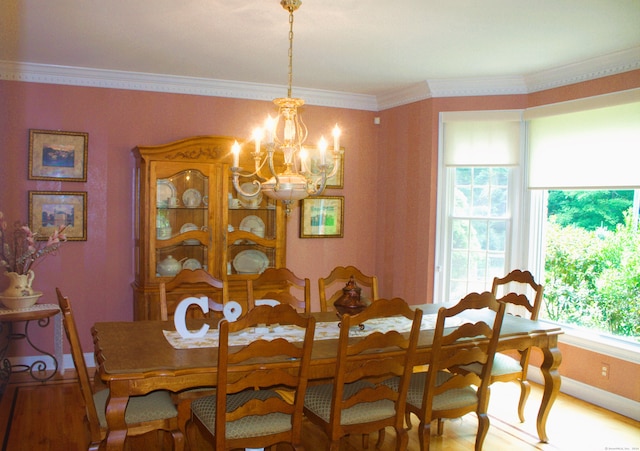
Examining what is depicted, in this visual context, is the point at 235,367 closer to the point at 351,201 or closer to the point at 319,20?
the point at 319,20

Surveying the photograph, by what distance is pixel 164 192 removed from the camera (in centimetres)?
455

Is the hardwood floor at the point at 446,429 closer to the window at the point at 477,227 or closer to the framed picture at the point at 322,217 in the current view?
the window at the point at 477,227

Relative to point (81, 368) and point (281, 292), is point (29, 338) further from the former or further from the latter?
point (81, 368)

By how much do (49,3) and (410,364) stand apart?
2.78m

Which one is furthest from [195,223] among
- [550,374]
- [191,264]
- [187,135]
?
[550,374]

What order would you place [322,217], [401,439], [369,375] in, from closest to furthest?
[369,375] < [401,439] < [322,217]

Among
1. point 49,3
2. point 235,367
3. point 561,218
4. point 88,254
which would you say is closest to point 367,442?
point 235,367

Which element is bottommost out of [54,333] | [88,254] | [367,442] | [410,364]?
[367,442]

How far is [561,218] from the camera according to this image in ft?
15.1

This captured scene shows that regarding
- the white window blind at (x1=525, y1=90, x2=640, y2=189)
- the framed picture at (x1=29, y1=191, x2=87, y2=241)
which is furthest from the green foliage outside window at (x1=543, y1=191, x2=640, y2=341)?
the framed picture at (x1=29, y1=191, x2=87, y2=241)

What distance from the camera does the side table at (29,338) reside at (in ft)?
13.2

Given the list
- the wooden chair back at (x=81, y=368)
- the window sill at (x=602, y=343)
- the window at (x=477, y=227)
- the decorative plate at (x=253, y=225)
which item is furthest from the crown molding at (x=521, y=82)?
the wooden chair back at (x=81, y=368)

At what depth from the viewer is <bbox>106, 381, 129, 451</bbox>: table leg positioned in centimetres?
228

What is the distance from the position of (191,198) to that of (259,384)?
2.61m
